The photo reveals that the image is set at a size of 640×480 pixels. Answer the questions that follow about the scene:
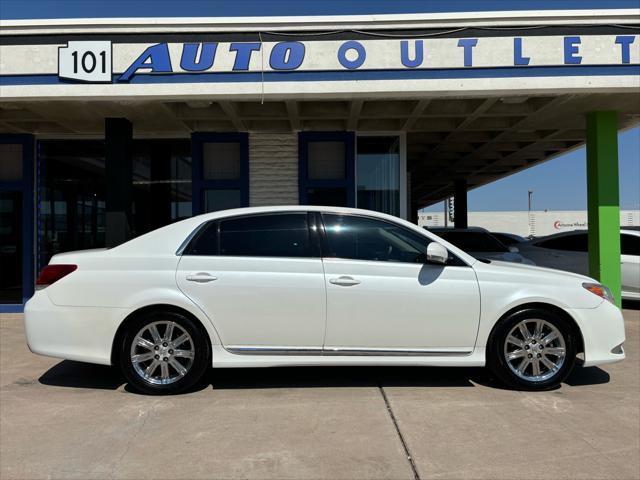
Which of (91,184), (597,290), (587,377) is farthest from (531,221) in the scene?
(597,290)

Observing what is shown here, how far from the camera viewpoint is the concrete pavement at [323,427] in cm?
312

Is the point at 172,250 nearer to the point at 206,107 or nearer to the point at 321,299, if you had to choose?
the point at 321,299

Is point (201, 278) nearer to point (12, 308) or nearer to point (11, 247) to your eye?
point (12, 308)

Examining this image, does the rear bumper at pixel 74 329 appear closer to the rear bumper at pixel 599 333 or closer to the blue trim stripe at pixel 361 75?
the blue trim stripe at pixel 361 75

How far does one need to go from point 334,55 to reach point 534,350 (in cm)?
436

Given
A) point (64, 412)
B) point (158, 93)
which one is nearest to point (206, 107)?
point (158, 93)

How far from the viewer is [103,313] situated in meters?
4.33

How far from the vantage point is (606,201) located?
784 centimetres

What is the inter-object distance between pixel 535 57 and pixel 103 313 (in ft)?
19.4

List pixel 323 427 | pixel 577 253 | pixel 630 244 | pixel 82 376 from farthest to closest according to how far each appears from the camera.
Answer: pixel 577 253, pixel 630 244, pixel 82 376, pixel 323 427

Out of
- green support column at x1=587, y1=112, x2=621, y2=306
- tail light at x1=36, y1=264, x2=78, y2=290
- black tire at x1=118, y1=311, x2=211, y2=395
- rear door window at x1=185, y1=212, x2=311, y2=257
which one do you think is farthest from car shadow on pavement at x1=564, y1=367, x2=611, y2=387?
tail light at x1=36, y1=264, x2=78, y2=290

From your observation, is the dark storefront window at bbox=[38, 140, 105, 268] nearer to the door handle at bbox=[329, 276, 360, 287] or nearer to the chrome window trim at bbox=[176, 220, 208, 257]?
the chrome window trim at bbox=[176, 220, 208, 257]

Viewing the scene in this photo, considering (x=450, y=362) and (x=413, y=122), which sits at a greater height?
(x=413, y=122)

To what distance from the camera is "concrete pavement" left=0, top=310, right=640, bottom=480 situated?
312cm
